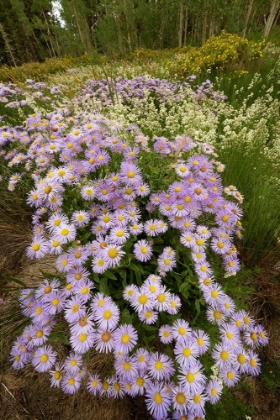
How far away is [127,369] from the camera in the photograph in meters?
1.26

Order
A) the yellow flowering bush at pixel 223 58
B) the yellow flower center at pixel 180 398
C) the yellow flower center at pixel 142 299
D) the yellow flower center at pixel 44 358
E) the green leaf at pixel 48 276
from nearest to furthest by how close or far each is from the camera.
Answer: the yellow flower center at pixel 180 398, the yellow flower center at pixel 142 299, the yellow flower center at pixel 44 358, the green leaf at pixel 48 276, the yellow flowering bush at pixel 223 58

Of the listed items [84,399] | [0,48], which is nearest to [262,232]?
[84,399]

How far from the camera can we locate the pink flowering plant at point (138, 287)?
4.18 feet

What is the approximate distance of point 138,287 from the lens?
1.54m

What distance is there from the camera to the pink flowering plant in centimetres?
127

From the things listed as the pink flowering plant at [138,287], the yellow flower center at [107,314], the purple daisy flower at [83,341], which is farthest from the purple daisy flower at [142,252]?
the purple daisy flower at [83,341]

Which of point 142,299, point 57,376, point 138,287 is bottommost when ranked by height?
point 57,376

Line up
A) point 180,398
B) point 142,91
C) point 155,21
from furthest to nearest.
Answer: point 155,21 < point 142,91 < point 180,398

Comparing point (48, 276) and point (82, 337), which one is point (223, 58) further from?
point (82, 337)

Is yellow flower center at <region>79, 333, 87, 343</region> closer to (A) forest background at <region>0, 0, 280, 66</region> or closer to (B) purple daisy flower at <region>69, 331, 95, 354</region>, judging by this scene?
(B) purple daisy flower at <region>69, 331, 95, 354</region>

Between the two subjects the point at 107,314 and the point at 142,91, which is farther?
the point at 142,91

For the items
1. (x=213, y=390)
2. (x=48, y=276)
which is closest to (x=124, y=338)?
(x=213, y=390)

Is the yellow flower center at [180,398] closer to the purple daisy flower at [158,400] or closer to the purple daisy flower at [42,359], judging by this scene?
the purple daisy flower at [158,400]

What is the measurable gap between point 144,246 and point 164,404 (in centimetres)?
86
